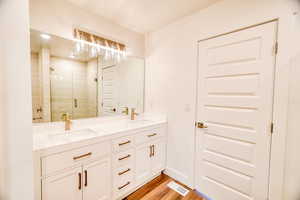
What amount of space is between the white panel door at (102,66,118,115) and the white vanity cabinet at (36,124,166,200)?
0.66m

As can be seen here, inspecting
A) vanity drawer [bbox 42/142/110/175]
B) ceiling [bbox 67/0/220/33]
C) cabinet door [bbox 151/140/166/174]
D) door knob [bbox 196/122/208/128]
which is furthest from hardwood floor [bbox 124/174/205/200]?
ceiling [bbox 67/0/220/33]

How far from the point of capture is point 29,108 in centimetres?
86

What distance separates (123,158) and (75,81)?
1210 mm

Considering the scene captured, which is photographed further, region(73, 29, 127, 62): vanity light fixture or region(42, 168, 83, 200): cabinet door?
region(73, 29, 127, 62): vanity light fixture

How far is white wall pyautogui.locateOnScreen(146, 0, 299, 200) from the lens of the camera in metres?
1.22

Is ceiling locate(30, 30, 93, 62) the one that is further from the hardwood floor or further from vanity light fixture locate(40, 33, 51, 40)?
the hardwood floor

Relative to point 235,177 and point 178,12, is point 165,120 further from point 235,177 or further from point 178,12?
point 178,12

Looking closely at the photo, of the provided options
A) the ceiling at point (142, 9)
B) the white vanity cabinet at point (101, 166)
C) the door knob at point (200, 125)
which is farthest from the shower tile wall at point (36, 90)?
the door knob at point (200, 125)

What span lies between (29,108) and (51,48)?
1065mm

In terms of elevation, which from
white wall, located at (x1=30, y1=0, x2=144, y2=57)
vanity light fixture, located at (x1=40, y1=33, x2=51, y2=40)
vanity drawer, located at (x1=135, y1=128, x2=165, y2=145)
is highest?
white wall, located at (x1=30, y1=0, x2=144, y2=57)

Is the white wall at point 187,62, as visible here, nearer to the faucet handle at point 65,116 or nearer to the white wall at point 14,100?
the faucet handle at point 65,116

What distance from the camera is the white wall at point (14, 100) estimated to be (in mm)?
770

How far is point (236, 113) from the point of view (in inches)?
58.6

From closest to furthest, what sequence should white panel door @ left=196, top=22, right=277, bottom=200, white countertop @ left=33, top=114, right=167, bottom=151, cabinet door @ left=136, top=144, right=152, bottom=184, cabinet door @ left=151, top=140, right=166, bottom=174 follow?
white countertop @ left=33, top=114, right=167, bottom=151 → white panel door @ left=196, top=22, right=277, bottom=200 → cabinet door @ left=136, top=144, right=152, bottom=184 → cabinet door @ left=151, top=140, right=166, bottom=174
